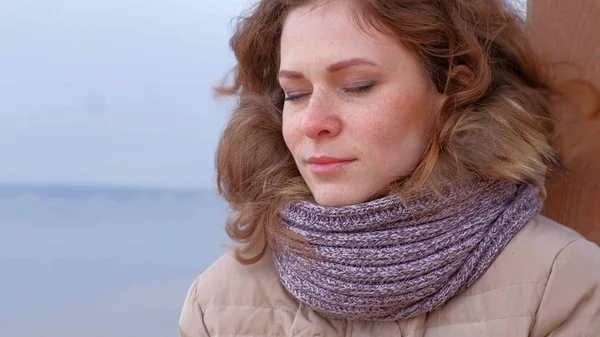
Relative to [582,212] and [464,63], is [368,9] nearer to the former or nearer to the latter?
[464,63]

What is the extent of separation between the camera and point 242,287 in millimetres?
1873

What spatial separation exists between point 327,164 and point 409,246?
0.24 meters

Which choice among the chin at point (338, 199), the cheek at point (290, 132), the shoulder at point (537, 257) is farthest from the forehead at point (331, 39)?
the shoulder at point (537, 257)

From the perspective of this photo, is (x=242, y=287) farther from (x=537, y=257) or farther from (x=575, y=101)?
(x=575, y=101)

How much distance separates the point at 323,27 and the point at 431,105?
10.7 inches

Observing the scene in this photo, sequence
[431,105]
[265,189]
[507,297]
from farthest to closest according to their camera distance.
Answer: [265,189] < [431,105] < [507,297]

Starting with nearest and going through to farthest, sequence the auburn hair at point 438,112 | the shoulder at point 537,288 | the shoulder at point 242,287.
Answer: the shoulder at point 537,288 → the auburn hair at point 438,112 → the shoulder at point 242,287

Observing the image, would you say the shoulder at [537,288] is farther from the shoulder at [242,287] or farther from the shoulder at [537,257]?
the shoulder at [242,287]

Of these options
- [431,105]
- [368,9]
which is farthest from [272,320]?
[368,9]

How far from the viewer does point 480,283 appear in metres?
1.68

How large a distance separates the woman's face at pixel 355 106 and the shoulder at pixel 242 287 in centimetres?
25

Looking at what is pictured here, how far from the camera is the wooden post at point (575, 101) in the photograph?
1.91 meters

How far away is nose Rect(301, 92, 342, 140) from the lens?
5.52 ft

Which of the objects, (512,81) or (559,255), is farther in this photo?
(512,81)
